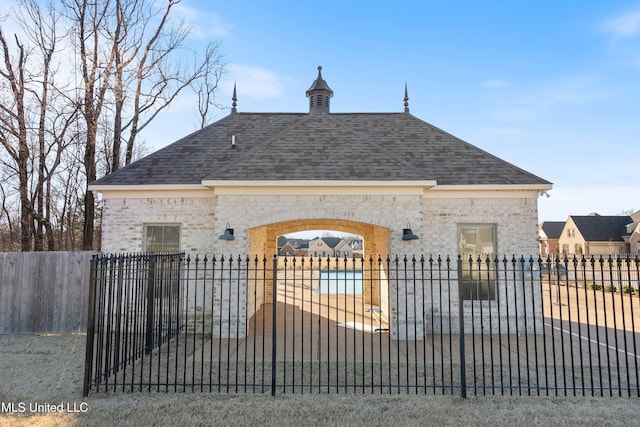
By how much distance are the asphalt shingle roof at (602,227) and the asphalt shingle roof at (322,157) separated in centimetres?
4176

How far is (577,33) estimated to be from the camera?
9891mm

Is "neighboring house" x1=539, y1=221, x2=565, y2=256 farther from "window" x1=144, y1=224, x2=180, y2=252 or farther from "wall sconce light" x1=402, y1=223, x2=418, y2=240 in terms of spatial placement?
"window" x1=144, y1=224, x2=180, y2=252

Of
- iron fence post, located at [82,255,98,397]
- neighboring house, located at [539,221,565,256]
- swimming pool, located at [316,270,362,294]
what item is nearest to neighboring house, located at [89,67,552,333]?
swimming pool, located at [316,270,362,294]

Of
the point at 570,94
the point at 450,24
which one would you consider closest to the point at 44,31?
the point at 450,24

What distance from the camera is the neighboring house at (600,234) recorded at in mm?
40094

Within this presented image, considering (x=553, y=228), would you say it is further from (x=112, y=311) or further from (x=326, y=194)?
(x=112, y=311)

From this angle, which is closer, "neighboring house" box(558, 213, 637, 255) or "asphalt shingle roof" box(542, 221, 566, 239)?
"neighboring house" box(558, 213, 637, 255)

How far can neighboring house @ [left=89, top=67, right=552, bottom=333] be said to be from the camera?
8.39 metres

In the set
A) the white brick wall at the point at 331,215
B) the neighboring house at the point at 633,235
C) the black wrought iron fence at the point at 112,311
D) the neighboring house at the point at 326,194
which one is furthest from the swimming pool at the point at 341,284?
the neighboring house at the point at 633,235

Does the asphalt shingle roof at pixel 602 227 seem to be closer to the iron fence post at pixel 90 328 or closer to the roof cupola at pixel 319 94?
the roof cupola at pixel 319 94

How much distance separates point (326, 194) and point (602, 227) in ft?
157

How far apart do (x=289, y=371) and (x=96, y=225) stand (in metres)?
15.6

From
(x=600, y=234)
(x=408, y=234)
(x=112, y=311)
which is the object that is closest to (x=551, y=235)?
(x=600, y=234)

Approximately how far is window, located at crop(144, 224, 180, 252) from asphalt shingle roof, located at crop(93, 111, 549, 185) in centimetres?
132
